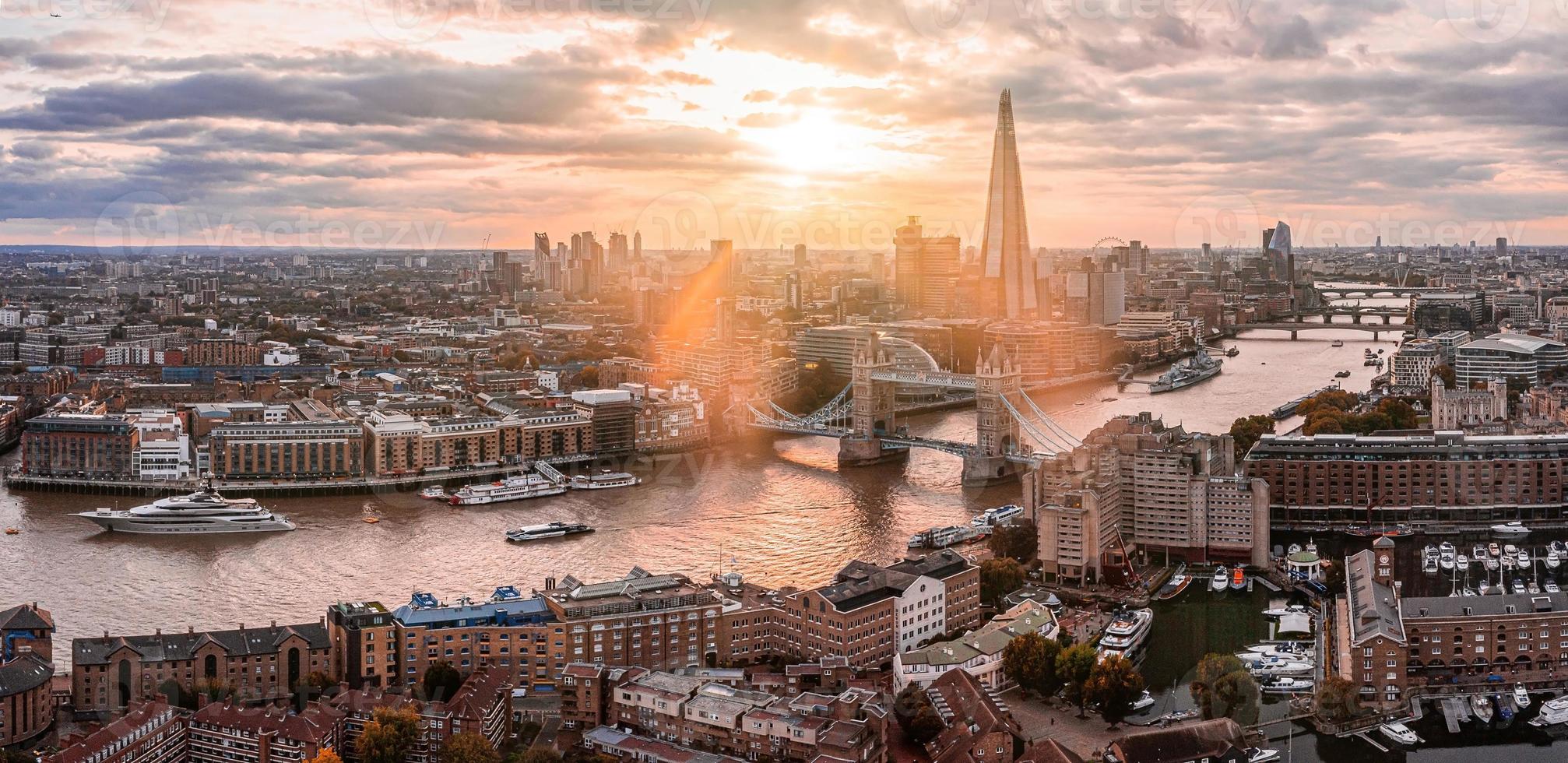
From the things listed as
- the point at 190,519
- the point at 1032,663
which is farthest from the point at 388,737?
the point at 190,519

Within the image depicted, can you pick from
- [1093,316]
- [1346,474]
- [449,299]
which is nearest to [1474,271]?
[1093,316]

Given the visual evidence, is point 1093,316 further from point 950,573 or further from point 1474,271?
point 950,573

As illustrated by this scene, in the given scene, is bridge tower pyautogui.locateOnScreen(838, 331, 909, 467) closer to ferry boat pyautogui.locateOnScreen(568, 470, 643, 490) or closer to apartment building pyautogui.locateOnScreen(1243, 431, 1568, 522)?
ferry boat pyautogui.locateOnScreen(568, 470, 643, 490)

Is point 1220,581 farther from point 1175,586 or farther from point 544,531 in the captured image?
point 544,531

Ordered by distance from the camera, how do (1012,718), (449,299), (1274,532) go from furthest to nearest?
1. (449,299)
2. (1274,532)
3. (1012,718)

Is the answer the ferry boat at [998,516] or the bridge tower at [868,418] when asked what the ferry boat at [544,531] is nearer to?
the ferry boat at [998,516]
